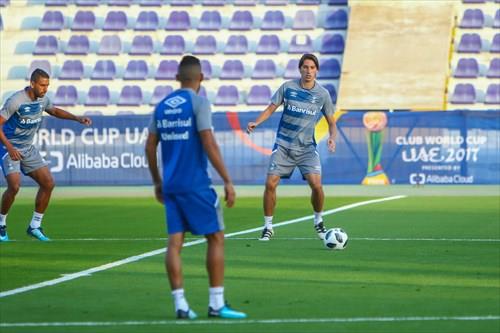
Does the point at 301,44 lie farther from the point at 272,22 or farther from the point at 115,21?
the point at 115,21

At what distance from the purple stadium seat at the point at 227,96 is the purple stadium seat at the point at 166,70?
218 centimetres

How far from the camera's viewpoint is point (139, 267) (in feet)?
41.6

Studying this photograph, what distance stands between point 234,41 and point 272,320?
131 feet

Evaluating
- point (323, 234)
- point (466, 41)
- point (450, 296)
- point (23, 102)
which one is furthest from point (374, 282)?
point (466, 41)

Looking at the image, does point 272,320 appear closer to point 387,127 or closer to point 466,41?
point 387,127

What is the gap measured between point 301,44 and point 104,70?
7.61 meters

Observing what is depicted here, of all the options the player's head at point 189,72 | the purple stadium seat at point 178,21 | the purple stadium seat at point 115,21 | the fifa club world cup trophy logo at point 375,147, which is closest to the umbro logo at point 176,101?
the player's head at point 189,72

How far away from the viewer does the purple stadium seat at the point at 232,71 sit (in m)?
47.3

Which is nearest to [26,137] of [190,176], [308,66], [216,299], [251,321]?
[308,66]

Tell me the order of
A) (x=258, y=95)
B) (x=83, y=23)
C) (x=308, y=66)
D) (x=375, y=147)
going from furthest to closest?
(x=83, y=23)
(x=258, y=95)
(x=375, y=147)
(x=308, y=66)

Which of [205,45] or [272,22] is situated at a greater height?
[272,22]

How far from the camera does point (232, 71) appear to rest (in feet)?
156

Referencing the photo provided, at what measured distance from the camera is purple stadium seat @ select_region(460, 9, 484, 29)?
154 feet

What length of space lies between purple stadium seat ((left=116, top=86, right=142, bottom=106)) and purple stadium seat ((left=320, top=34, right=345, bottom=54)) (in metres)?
7.15
